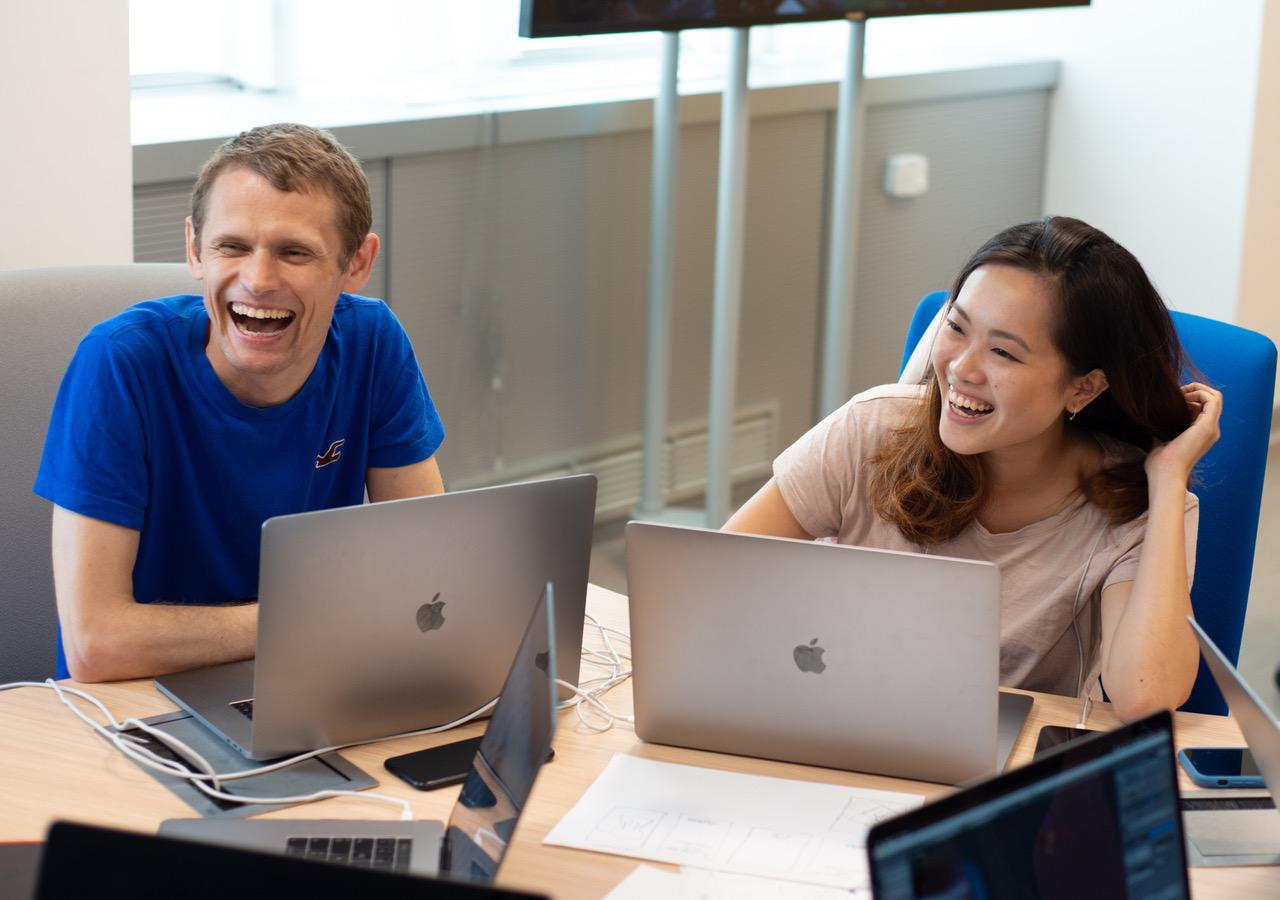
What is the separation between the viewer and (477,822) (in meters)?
1.14

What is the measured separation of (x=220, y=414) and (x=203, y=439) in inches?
1.4

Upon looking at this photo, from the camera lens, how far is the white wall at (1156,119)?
4191mm

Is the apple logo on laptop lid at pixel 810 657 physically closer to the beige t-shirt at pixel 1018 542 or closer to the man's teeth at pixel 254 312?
the beige t-shirt at pixel 1018 542

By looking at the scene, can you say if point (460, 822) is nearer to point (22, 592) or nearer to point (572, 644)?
point (572, 644)

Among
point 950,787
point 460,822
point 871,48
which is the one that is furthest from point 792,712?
point 871,48

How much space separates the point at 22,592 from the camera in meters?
1.79

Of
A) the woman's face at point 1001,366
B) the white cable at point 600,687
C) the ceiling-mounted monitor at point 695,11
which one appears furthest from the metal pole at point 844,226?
the white cable at point 600,687

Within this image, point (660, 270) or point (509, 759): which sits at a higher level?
point (660, 270)

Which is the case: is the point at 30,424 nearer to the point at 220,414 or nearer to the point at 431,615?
the point at 220,414

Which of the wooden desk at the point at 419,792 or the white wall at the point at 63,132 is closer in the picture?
the wooden desk at the point at 419,792

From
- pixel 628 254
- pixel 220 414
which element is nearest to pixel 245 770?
pixel 220 414

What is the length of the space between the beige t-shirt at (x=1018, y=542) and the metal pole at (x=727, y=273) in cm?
168

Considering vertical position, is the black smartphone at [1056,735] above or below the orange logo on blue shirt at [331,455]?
below

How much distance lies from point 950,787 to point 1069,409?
564mm
